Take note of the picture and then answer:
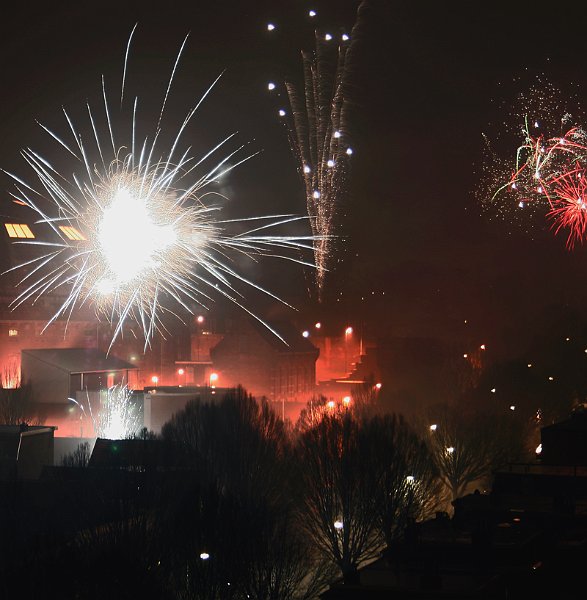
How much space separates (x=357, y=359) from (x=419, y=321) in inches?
249

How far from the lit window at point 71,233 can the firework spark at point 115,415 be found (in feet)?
73.6

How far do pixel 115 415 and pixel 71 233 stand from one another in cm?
2578

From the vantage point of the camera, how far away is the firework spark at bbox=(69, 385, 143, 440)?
43750mm

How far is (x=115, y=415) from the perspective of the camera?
45125 millimetres

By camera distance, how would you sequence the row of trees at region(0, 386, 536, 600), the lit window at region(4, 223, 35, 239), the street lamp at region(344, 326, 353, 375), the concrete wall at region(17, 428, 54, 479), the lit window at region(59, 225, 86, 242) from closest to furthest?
the row of trees at region(0, 386, 536, 600), the concrete wall at region(17, 428, 54, 479), the lit window at region(4, 223, 35, 239), the lit window at region(59, 225, 86, 242), the street lamp at region(344, 326, 353, 375)

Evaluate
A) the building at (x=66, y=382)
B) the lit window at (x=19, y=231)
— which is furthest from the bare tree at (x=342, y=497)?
the lit window at (x=19, y=231)

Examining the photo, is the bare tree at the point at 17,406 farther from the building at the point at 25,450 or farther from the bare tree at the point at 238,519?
the bare tree at the point at 238,519

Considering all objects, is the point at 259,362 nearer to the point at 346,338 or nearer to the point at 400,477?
the point at 346,338

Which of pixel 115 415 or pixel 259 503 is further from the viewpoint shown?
pixel 115 415

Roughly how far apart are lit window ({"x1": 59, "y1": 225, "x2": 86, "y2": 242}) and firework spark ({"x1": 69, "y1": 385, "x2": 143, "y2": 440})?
73.6 feet

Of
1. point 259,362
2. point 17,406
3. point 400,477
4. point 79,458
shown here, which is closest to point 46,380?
point 17,406

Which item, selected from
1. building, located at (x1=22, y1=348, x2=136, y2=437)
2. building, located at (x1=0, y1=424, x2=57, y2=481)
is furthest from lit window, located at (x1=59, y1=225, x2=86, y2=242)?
building, located at (x1=0, y1=424, x2=57, y2=481)

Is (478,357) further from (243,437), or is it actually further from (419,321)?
(243,437)

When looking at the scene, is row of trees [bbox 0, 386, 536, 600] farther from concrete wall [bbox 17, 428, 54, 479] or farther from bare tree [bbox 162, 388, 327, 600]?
concrete wall [bbox 17, 428, 54, 479]
